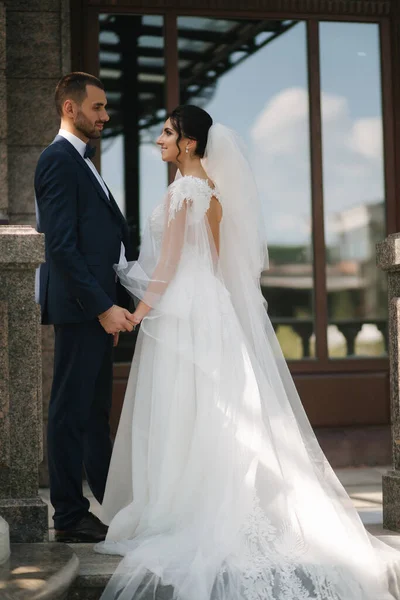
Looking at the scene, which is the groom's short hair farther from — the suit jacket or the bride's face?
the bride's face

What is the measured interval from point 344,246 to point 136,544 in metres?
3.54

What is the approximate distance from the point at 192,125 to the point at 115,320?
102 cm

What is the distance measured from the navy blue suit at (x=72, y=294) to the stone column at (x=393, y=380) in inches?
53.2

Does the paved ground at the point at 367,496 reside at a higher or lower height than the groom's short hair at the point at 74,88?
lower

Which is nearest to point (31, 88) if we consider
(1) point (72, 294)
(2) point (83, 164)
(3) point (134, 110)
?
(3) point (134, 110)

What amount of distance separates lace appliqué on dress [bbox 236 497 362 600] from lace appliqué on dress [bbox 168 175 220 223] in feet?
4.45

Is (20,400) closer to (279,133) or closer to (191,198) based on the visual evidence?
(191,198)

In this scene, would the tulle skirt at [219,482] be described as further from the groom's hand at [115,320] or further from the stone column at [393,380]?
the stone column at [393,380]

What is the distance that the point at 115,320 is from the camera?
4141 millimetres

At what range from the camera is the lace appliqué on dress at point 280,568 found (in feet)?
11.2

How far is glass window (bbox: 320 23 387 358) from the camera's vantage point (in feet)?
21.9

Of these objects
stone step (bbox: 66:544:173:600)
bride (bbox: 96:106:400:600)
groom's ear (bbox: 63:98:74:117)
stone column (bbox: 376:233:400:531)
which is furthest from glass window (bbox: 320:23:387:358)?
stone step (bbox: 66:544:173:600)

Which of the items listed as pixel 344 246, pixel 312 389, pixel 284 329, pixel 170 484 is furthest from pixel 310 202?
pixel 170 484

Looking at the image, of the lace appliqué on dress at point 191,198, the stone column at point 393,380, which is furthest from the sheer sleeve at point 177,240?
the stone column at point 393,380
